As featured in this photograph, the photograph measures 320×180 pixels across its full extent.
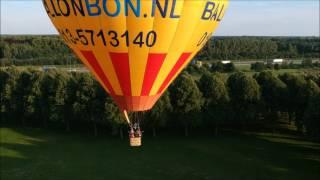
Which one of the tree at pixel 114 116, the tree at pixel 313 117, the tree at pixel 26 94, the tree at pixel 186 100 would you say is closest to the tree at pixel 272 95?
the tree at pixel 186 100

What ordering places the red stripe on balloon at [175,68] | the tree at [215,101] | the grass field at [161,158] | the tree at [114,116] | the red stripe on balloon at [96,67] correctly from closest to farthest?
the red stripe on balloon at [96,67] → the red stripe on balloon at [175,68] → the grass field at [161,158] → the tree at [114,116] → the tree at [215,101]

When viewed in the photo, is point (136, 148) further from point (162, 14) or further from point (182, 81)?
point (162, 14)

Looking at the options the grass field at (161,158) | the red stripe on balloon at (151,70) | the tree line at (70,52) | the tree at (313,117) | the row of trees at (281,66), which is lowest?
the grass field at (161,158)

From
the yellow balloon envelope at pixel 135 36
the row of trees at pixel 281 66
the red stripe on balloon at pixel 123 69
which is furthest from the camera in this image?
the row of trees at pixel 281 66

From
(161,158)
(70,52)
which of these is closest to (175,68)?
(161,158)

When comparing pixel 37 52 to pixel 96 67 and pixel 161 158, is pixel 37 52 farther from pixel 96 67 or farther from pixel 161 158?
pixel 96 67

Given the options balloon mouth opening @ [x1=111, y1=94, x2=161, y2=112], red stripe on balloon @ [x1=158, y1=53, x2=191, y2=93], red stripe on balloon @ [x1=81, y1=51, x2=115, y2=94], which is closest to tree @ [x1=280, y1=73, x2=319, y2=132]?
red stripe on balloon @ [x1=158, y1=53, x2=191, y2=93]

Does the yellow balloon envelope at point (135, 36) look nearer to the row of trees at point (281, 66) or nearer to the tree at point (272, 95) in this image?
the tree at point (272, 95)

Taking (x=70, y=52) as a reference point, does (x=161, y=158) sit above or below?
below
